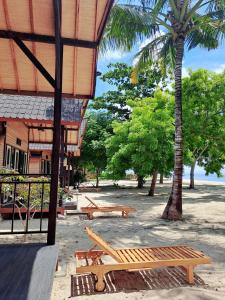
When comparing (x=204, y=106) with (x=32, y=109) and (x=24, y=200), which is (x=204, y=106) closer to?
(x=32, y=109)

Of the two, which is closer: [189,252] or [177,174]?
[189,252]

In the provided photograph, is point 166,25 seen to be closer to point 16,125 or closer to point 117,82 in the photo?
point 16,125

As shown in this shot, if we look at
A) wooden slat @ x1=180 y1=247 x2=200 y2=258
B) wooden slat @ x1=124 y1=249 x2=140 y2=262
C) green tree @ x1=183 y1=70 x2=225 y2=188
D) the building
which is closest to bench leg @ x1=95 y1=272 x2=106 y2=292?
wooden slat @ x1=124 y1=249 x2=140 y2=262

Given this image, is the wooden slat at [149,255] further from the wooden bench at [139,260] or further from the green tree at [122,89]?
the green tree at [122,89]

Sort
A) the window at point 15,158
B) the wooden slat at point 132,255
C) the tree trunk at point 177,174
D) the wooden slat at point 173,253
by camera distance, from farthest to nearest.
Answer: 1. the tree trunk at point 177,174
2. the window at point 15,158
3. the wooden slat at point 173,253
4. the wooden slat at point 132,255

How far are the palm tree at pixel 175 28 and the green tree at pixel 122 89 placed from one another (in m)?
21.4

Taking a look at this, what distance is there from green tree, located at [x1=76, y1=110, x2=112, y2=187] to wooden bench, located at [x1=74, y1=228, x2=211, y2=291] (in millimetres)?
26715

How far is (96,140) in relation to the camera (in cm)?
3462

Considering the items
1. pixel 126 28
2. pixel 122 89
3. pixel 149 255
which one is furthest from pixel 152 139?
pixel 122 89

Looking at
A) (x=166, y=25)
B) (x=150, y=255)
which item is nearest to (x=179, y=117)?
(x=166, y=25)

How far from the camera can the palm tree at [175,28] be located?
13.5 metres

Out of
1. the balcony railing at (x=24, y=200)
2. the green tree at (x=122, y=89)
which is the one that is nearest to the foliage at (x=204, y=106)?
the balcony railing at (x=24, y=200)

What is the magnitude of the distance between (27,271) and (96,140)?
1194 inches

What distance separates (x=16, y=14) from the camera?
5.18 meters
